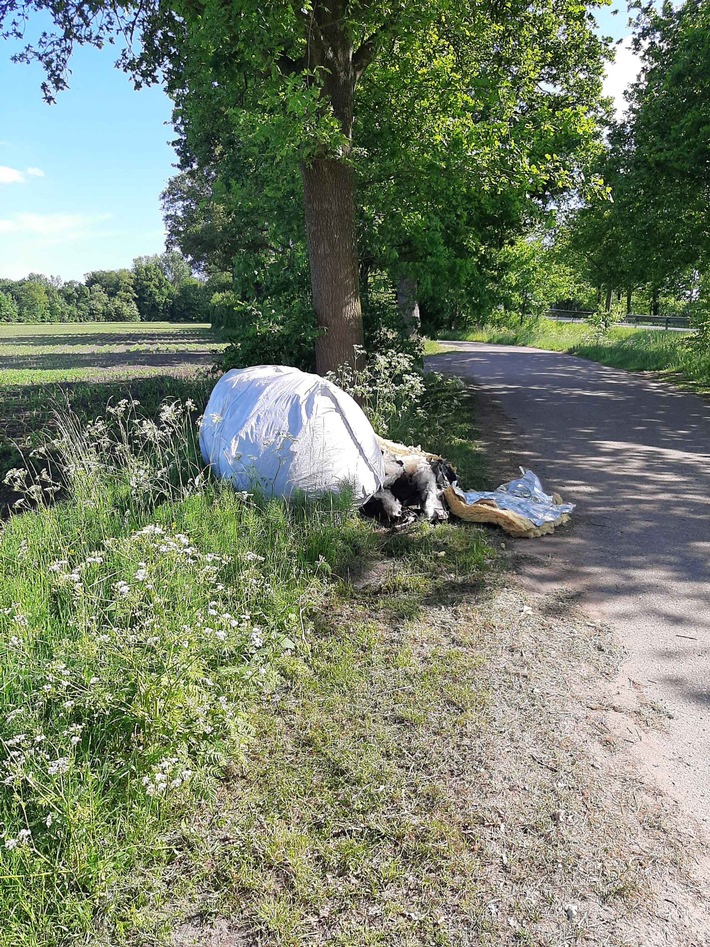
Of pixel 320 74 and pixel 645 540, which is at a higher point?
pixel 320 74

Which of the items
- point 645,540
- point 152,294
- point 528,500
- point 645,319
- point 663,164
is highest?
point 152,294

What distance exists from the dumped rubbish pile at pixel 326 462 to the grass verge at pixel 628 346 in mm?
10072

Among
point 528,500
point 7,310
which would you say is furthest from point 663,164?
point 7,310

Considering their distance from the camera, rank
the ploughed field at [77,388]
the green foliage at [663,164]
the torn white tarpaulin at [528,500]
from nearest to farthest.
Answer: the torn white tarpaulin at [528,500]
the ploughed field at [77,388]
the green foliage at [663,164]

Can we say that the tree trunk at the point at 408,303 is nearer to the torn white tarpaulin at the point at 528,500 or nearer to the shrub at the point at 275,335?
the shrub at the point at 275,335

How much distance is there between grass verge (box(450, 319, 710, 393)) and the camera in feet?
49.6

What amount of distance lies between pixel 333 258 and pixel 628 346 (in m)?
15.8

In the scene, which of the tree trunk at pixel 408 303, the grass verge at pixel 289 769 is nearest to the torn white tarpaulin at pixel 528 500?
the grass verge at pixel 289 769

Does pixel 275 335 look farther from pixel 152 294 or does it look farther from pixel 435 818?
pixel 152 294

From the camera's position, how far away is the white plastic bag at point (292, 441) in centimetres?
524

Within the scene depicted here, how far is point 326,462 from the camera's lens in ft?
17.3

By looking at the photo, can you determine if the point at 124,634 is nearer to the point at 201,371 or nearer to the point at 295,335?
the point at 295,335

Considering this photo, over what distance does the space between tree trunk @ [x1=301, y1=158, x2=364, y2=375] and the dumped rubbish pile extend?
2.44 m

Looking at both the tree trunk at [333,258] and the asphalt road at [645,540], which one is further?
the tree trunk at [333,258]
